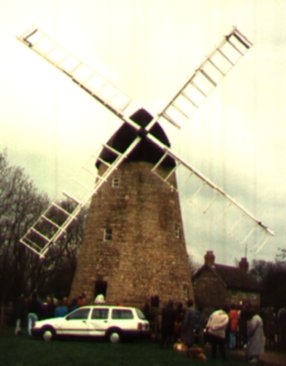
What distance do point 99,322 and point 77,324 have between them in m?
0.76

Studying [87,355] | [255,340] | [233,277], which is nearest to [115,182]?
[255,340]

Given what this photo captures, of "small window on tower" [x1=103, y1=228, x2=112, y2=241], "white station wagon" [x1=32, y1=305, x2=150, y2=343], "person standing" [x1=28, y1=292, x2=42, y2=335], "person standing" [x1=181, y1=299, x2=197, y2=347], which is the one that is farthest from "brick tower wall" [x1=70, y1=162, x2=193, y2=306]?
"person standing" [x1=181, y1=299, x2=197, y2=347]

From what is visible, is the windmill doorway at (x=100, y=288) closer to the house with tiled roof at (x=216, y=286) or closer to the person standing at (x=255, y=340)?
the person standing at (x=255, y=340)

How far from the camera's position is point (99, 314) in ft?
75.1

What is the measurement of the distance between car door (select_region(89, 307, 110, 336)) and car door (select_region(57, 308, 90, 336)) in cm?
17

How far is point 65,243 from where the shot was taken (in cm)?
6125

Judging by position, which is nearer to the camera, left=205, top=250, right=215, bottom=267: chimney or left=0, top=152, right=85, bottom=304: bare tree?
left=0, top=152, right=85, bottom=304: bare tree

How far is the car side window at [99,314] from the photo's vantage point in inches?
899

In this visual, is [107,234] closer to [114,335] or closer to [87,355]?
[114,335]

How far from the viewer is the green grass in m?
15.4

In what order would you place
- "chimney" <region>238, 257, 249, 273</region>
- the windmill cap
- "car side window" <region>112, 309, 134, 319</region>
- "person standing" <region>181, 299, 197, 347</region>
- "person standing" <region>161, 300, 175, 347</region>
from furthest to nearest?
"chimney" <region>238, 257, 249, 273</region>, the windmill cap, "car side window" <region>112, 309, 134, 319</region>, "person standing" <region>161, 300, 175, 347</region>, "person standing" <region>181, 299, 197, 347</region>

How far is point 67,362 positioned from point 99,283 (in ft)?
50.0

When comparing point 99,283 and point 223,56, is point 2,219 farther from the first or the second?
point 223,56

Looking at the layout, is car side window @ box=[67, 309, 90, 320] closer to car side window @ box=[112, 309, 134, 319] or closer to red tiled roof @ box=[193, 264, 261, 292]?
car side window @ box=[112, 309, 134, 319]
